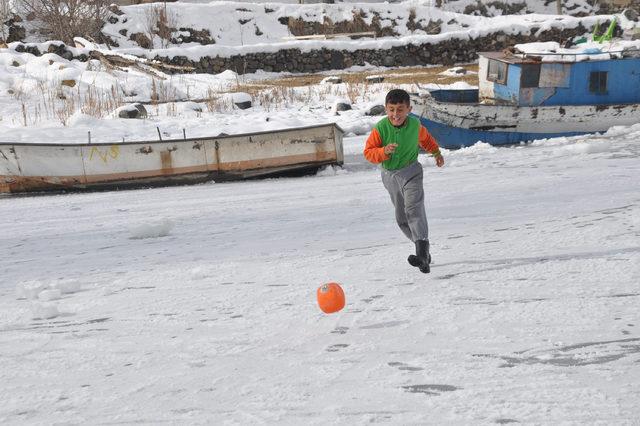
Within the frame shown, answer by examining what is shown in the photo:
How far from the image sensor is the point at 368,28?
30875 mm

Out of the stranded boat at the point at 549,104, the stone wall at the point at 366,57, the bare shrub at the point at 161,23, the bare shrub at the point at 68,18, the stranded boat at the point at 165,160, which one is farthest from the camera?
the bare shrub at the point at 161,23

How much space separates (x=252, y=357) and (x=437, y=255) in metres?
2.52

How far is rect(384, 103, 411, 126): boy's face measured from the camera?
5.27m

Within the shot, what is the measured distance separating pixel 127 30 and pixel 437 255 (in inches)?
961

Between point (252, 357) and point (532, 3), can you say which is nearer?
point (252, 357)

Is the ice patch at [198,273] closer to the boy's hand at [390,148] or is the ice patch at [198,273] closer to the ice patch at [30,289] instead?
the ice patch at [30,289]

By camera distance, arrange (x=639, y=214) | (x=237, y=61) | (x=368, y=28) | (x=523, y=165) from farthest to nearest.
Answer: (x=368, y=28) → (x=237, y=61) → (x=523, y=165) → (x=639, y=214)

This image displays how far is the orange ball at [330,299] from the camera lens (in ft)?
15.8

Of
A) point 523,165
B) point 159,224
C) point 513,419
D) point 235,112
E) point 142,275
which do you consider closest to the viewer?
point 513,419

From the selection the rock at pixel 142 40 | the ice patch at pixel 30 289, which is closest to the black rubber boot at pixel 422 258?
the ice patch at pixel 30 289

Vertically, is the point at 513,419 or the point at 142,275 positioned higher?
the point at 513,419

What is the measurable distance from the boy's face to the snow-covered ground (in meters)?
1.14

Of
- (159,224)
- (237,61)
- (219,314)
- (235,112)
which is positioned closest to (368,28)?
(237,61)

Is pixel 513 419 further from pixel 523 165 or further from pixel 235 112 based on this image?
pixel 235 112
